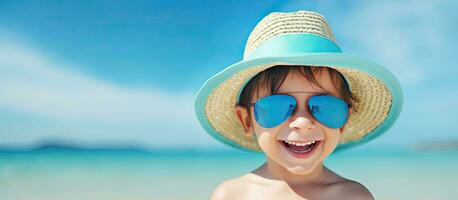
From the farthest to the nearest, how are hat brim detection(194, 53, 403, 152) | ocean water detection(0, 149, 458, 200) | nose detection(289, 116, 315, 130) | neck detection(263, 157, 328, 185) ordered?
1. ocean water detection(0, 149, 458, 200)
2. neck detection(263, 157, 328, 185)
3. nose detection(289, 116, 315, 130)
4. hat brim detection(194, 53, 403, 152)

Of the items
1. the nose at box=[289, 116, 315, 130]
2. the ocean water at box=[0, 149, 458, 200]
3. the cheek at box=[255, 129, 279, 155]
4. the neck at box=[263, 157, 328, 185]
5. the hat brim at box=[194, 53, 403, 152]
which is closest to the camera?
the hat brim at box=[194, 53, 403, 152]

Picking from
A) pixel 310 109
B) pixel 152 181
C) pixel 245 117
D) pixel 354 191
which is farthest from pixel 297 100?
pixel 152 181

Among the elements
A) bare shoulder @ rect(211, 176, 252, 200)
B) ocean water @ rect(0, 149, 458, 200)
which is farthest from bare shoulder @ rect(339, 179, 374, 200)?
ocean water @ rect(0, 149, 458, 200)

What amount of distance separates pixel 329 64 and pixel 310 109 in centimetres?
22

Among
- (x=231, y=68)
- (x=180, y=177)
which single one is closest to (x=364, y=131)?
(x=231, y=68)

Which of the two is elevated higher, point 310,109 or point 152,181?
point 152,181

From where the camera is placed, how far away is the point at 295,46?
2.14 meters

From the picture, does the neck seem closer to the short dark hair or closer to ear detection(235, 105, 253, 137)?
ear detection(235, 105, 253, 137)

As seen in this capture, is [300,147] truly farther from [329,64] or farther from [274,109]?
[329,64]

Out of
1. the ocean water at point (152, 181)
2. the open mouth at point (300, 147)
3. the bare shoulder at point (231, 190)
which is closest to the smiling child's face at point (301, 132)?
the open mouth at point (300, 147)

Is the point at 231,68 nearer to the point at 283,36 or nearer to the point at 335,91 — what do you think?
the point at 283,36

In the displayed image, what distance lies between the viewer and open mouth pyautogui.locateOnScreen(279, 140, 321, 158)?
218 centimetres

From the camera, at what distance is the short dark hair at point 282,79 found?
7.17ft

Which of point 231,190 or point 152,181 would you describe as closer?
point 231,190
